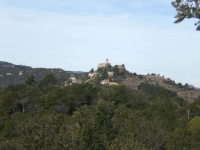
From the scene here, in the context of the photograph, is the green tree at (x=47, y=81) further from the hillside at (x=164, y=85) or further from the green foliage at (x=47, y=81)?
the hillside at (x=164, y=85)

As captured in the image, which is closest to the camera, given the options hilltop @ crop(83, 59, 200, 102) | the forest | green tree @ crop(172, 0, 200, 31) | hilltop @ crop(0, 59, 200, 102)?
green tree @ crop(172, 0, 200, 31)

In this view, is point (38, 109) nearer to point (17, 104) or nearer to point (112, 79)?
point (17, 104)

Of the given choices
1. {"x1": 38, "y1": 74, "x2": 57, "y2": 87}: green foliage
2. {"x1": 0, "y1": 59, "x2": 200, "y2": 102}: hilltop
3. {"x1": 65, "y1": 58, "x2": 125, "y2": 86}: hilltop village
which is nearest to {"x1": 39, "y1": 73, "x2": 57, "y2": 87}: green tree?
{"x1": 38, "y1": 74, "x2": 57, "y2": 87}: green foliage

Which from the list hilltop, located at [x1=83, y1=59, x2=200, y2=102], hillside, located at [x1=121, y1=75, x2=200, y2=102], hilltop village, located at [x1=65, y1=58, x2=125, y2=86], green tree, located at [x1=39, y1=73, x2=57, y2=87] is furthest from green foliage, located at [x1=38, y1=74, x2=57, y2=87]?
hillside, located at [x1=121, y1=75, x2=200, y2=102]

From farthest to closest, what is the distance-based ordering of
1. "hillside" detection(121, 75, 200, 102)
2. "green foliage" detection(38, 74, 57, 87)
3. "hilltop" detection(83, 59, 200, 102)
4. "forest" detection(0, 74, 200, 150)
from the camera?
"hilltop" detection(83, 59, 200, 102)
"hillside" detection(121, 75, 200, 102)
"green foliage" detection(38, 74, 57, 87)
"forest" detection(0, 74, 200, 150)

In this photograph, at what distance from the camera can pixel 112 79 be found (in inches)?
3986

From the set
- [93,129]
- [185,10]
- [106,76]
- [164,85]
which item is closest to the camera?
[185,10]

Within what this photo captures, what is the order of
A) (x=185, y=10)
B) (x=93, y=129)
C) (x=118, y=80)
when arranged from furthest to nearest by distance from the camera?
(x=118, y=80)
(x=93, y=129)
(x=185, y=10)

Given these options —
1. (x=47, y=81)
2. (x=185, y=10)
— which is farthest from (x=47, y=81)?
(x=185, y=10)

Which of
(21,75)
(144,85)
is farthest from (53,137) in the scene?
(21,75)

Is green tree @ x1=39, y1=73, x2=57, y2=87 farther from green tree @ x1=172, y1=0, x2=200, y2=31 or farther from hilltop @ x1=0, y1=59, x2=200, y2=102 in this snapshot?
green tree @ x1=172, y1=0, x2=200, y2=31

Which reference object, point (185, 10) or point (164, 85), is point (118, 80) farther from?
point (185, 10)

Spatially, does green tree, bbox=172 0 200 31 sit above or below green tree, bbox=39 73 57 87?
above

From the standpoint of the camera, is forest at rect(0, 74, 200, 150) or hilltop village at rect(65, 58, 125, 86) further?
hilltop village at rect(65, 58, 125, 86)
